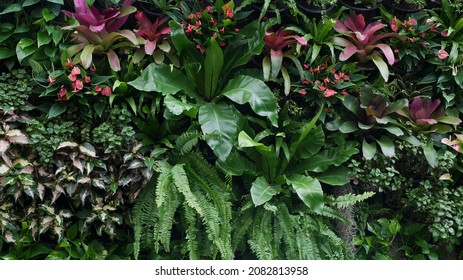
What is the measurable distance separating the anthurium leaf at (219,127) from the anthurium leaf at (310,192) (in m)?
0.50

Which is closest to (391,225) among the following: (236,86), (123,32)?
(236,86)

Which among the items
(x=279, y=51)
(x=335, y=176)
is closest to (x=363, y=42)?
(x=279, y=51)

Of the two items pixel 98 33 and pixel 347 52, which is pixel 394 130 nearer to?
pixel 347 52

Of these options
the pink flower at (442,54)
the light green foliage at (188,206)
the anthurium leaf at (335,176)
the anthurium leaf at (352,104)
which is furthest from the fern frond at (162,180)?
the pink flower at (442,54)

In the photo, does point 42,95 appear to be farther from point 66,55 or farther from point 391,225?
point 391,225

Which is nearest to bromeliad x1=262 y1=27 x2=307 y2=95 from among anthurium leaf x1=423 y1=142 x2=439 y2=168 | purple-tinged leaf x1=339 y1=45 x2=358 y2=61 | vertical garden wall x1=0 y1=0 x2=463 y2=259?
vertical garden wall x1=0 y1=0 x2=463 y2=259

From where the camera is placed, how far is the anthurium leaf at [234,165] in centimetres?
331

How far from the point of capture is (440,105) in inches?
149

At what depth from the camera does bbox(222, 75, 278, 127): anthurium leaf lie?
3347 millimetres

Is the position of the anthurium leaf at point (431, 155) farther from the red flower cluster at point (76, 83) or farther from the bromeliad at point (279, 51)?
the red flower cluster at point (76, 83)

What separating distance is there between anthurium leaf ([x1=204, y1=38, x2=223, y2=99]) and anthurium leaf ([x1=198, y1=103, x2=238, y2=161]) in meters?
0.20

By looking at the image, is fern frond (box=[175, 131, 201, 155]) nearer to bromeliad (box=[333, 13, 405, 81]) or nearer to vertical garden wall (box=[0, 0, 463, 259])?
vertical garden wall (box=[0, 0, 463, 259])

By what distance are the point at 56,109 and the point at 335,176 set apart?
205 centimetres

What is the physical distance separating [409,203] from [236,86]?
161 cm
